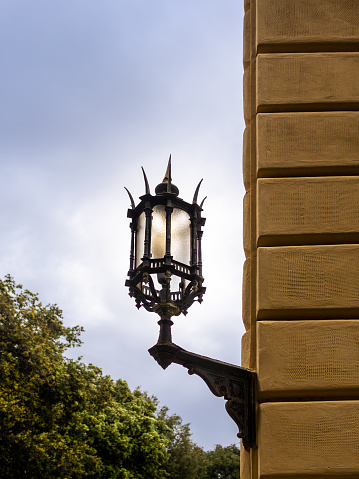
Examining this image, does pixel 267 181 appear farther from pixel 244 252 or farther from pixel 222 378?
pixel 222 378

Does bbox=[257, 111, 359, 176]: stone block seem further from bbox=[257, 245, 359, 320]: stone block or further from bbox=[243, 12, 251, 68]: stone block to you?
bbox=[243, 12, 251, 68]: stone block

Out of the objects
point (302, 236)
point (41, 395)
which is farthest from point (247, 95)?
point (41, 395)

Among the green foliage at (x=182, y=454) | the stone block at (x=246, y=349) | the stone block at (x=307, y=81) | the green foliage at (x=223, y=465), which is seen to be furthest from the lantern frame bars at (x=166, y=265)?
the green foliage at (x=223, y=465)

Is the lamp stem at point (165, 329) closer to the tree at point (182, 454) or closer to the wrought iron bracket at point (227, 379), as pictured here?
the wrought iron bracket at point (227, 379)

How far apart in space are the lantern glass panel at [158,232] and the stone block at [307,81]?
1.18m

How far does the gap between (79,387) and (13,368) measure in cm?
284

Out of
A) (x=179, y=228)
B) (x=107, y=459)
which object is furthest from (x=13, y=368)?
(x=179, y=228)

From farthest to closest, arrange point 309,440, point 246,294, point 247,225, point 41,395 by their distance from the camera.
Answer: point 41,395 → point 247,225 → point 246,294 → point 309,440

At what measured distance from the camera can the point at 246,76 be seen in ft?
20.9

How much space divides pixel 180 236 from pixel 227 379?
135cm

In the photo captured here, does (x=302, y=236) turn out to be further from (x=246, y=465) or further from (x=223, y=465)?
(x=223, y=465)

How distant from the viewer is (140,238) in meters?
5.93

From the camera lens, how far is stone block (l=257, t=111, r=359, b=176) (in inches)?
219

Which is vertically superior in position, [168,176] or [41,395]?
[41,395]
